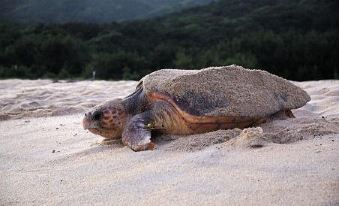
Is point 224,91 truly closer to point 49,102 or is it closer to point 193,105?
point 193,105

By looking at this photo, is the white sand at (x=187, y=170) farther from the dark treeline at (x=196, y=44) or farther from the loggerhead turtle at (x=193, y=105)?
the dark treeline at (x=196, y=44)

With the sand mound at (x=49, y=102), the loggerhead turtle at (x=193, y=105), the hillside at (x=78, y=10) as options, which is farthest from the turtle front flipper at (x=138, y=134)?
the hillside at (x=78, y=10)

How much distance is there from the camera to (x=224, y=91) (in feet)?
8.52

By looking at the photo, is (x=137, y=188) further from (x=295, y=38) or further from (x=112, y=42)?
(x=112, y=42)

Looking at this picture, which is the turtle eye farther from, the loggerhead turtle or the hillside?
the hillside

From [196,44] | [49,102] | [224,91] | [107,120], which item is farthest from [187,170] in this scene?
[196,44]

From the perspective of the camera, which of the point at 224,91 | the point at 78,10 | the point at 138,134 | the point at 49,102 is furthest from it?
the point at 78,10

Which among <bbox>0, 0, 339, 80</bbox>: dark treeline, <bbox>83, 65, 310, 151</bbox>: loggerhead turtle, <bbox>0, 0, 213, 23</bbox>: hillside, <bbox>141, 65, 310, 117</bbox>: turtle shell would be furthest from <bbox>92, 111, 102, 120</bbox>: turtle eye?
<bbox>0, 0, 213, 23</bbox>: hillside

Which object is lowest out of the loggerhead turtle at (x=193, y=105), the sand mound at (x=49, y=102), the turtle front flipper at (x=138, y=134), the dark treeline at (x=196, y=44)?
the dark treeline at (x=196, y=44)

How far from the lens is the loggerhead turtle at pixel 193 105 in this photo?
250 centimetres

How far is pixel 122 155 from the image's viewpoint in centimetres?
228

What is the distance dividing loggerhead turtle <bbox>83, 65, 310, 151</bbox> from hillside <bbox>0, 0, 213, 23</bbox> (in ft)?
129

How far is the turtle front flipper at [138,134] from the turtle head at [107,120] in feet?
0.50

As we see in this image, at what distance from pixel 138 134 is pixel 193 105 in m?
0.37
